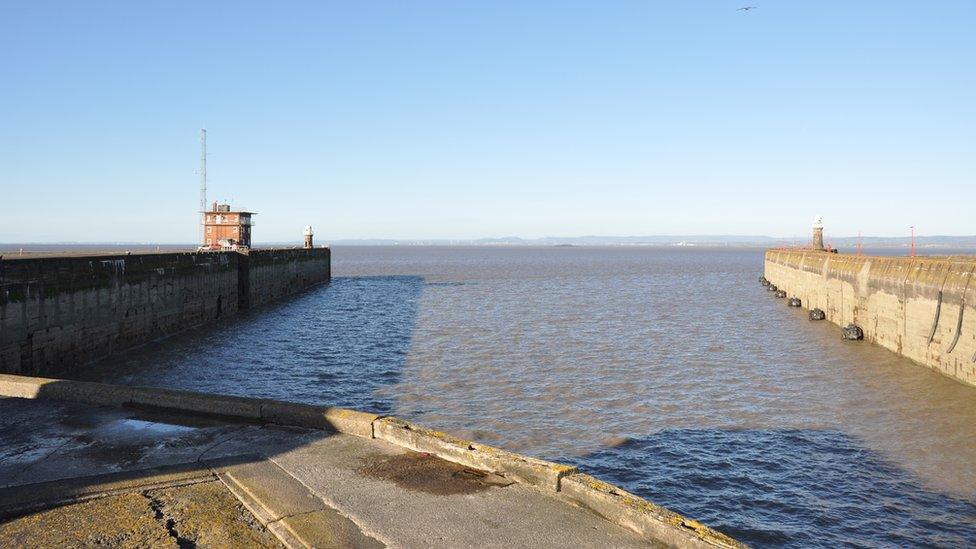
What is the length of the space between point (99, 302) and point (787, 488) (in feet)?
74.2

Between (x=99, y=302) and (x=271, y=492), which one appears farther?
(x=99, y=302)

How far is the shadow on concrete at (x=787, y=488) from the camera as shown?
34.3 ft

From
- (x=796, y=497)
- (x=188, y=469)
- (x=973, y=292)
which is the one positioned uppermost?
(x=973, y=292)

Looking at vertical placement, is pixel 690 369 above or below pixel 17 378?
below

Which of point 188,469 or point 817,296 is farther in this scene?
point 817,296

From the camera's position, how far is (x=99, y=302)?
24.1 metres

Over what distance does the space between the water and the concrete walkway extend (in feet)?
16.9

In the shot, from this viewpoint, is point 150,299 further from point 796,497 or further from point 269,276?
point 796,497

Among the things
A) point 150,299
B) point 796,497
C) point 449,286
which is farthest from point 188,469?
point 449,286

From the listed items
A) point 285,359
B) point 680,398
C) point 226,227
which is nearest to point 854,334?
point 680,398

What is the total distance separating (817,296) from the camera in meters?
40.5

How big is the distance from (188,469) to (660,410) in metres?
12.7

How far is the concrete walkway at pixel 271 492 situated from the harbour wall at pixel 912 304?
17638 millimetres

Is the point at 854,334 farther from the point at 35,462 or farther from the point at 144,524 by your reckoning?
the point at 35,462
